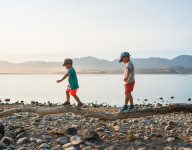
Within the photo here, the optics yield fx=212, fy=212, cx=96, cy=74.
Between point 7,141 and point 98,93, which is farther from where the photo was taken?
point 98,93

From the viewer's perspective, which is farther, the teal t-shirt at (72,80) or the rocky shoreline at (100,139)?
the teal t-shirt at (72,80)

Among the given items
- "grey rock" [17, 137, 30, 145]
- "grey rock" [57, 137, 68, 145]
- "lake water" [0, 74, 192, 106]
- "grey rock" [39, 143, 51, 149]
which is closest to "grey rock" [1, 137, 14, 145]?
"grey rock" [17, 137, 30, 145]

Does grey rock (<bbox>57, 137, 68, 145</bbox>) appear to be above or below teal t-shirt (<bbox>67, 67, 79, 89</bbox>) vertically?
below

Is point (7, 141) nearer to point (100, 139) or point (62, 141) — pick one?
point (62, 141)

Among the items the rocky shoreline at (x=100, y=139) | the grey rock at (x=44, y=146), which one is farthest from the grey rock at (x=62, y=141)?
the grey rock at (x=44, y=146)

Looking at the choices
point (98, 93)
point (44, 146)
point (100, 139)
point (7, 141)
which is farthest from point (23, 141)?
point (98, 93)

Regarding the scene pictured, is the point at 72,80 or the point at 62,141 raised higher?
the point at 72,80

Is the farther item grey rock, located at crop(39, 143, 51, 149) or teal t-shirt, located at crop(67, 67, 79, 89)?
teal t-shirt, located at crop(67, 67, 79, 89)

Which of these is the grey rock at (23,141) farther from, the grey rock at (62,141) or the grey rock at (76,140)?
the grey rock at (76,140)

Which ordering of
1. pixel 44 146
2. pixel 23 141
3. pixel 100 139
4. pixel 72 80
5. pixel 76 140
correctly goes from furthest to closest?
pixel 72 80
pixel 100 139
pixel 23 141
pixel 76 140
pixel 44 146

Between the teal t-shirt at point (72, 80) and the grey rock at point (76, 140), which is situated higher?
the teal t-shirt at point (72, 80)

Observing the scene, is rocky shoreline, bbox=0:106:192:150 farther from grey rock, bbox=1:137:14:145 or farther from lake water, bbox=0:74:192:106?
lake water, bbox=0:74:192:106

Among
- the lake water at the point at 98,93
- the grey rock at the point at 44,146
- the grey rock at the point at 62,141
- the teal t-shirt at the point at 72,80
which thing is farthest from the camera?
the lake water at the point at 98,93

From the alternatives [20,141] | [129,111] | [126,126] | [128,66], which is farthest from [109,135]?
[20,141]
